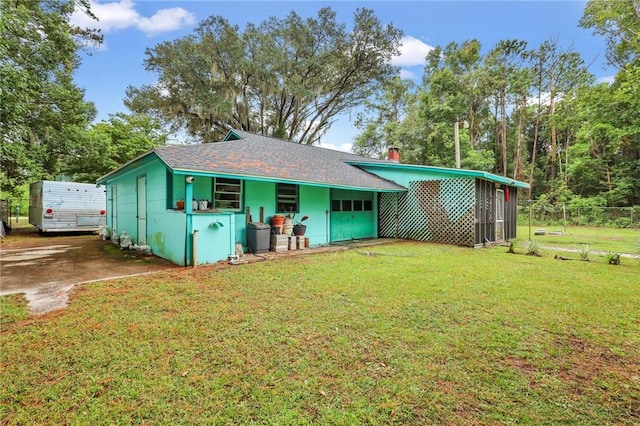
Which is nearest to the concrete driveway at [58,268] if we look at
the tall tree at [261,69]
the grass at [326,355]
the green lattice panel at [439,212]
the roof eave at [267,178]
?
the grass at [326,355]

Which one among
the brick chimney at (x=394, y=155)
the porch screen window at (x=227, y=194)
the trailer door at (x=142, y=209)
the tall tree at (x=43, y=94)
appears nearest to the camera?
the porch screen window at (x=227, y=194)

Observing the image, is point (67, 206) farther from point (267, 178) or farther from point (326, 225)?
point (326, 225)

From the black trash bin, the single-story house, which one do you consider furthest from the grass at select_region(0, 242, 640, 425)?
the black trash bin

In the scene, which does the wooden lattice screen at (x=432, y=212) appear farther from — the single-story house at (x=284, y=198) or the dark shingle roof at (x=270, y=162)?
the dark shingle roof at (x=270, y=162)

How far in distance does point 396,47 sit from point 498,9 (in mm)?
9486

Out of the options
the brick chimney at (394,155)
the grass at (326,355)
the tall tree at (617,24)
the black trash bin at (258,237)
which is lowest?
the grass at (326,355)

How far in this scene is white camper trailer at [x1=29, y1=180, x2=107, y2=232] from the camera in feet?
38.4

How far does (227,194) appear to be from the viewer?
7859mm

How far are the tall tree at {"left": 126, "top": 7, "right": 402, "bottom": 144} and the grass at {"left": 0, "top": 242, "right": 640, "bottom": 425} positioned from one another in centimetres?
1795

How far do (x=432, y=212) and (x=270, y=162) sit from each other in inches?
238

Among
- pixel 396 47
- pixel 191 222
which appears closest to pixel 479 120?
pixel 396 47

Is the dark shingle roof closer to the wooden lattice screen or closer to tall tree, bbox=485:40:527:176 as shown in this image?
the wooden lattice screen

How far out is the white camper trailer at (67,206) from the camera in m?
11.7

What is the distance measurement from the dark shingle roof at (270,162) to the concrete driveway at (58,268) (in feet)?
8.19
